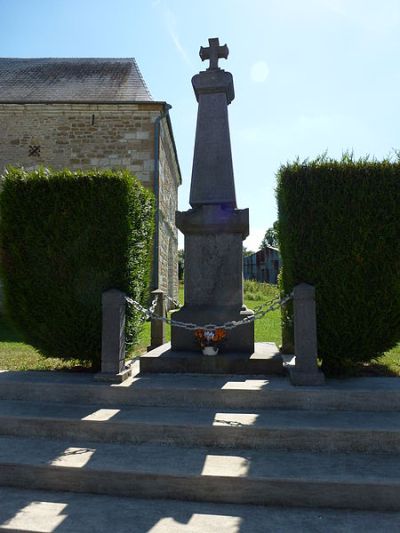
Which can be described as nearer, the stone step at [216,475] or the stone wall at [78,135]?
the stone step at [216,475]

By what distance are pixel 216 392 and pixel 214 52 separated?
4987 millimetres

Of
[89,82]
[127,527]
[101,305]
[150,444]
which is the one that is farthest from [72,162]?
[127,527]

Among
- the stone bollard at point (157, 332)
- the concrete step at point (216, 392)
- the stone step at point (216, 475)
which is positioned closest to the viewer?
the stone step at point (216, 475)

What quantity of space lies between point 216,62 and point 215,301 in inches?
145

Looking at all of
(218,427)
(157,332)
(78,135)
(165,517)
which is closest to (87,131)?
(78,135)

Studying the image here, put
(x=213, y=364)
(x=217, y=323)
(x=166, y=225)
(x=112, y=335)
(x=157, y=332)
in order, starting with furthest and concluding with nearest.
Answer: (x=166, y=225)
(x=157, y=332)
(x=217, y=323)
(x=213, y=364)
(x=112, y=335)

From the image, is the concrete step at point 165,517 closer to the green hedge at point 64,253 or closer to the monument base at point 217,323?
the green hedge at point 64,253

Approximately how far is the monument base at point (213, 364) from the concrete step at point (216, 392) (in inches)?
7.5

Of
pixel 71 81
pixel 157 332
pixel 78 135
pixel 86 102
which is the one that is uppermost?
pixel 71 81

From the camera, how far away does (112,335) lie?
4.21m

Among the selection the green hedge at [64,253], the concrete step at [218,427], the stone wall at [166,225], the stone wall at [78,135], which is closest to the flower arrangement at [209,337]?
the green hedge at [64,253]

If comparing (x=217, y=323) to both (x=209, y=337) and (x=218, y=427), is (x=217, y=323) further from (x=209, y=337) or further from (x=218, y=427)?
(x=218, y=427)

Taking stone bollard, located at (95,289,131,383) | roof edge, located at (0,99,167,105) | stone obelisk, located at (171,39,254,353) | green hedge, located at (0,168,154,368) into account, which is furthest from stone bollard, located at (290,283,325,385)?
roof edge, located at (0,99,167,105)

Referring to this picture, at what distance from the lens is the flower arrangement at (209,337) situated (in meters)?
4.55
